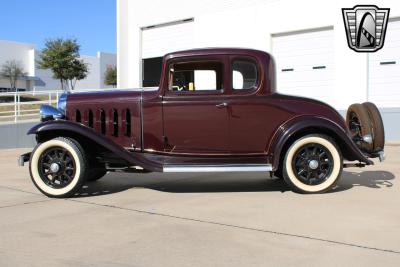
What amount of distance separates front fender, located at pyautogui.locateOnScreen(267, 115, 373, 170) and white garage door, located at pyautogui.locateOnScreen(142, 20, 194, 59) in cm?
1470

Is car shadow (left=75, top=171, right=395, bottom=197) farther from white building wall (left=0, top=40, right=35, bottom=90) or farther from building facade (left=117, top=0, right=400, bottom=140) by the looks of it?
white building wall (left=0, top=40, right=35, bottom=90)

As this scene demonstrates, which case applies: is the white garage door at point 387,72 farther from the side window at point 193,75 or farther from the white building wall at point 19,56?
the white building wall at point 19,56

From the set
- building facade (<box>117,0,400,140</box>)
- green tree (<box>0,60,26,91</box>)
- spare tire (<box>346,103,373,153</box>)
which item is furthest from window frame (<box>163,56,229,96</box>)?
green tree (<box>0,60,26,91</box>)

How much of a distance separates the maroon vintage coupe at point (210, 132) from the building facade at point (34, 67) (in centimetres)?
6327

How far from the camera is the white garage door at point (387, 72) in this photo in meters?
14.9

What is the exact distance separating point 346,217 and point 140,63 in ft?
61.4

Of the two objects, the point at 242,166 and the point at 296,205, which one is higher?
the point at 242,166

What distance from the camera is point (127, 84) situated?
2308 cm

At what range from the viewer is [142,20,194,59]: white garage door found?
20.8 meters

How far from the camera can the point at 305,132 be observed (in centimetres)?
638

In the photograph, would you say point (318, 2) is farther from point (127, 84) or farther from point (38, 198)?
point (38, 198)

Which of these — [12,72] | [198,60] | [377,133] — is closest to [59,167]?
[198,60]

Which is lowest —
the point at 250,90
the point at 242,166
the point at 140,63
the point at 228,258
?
the point at 228,258

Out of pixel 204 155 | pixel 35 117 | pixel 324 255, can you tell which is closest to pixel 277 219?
pixel 324 255
